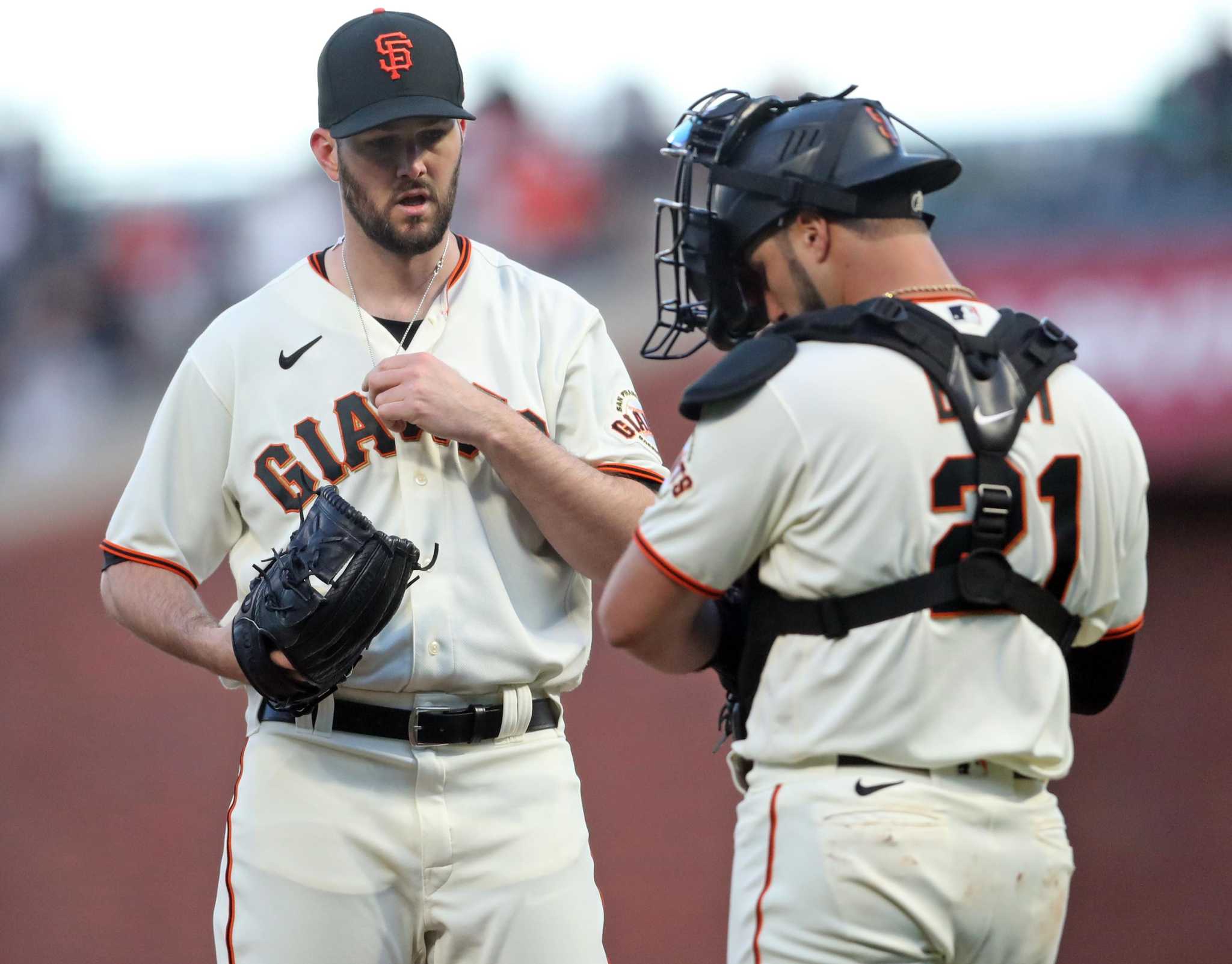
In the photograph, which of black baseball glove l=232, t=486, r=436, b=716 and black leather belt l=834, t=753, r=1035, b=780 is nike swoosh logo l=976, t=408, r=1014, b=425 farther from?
black baseball glove l=232, t=486, r=436, b=716

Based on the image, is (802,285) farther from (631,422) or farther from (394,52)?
(394,52)

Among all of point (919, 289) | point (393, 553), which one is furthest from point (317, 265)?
point (919, 289)

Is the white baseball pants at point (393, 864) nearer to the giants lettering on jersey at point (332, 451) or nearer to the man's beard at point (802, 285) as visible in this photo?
the giants lettering on jersey at point (332, 451)

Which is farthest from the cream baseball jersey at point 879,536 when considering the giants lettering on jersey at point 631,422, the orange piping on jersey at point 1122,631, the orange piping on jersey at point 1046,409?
the giants lettering on jersey at point 631,422

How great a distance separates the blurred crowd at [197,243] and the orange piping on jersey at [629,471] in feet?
20.0

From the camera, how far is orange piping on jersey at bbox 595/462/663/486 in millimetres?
2939

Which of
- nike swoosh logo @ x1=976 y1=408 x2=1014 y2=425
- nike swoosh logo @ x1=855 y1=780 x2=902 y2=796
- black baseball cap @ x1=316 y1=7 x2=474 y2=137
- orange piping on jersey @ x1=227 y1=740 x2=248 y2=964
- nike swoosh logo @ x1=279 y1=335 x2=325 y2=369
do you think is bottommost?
orange piping on jersey @ x1=227 y1=740 x2=248 y2=964

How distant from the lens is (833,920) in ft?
6.84

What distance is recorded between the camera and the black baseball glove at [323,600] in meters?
2.57

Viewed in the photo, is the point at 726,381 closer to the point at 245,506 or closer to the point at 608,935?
the point at 245,506

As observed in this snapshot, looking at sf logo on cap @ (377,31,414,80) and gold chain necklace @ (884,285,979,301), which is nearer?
gold chain necklace @ (884,285,979,301)

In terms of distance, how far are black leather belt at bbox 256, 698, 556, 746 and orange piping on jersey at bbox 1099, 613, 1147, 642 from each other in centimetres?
107

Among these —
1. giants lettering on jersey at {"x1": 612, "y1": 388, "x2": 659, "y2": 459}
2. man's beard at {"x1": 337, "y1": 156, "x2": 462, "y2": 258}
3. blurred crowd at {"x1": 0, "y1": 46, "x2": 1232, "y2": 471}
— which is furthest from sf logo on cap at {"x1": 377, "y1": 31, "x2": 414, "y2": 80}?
blurred crowd at {"x1": 0, "y1": 46, "x2": 1232, "y2": 471}

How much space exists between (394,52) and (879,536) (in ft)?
4.66
